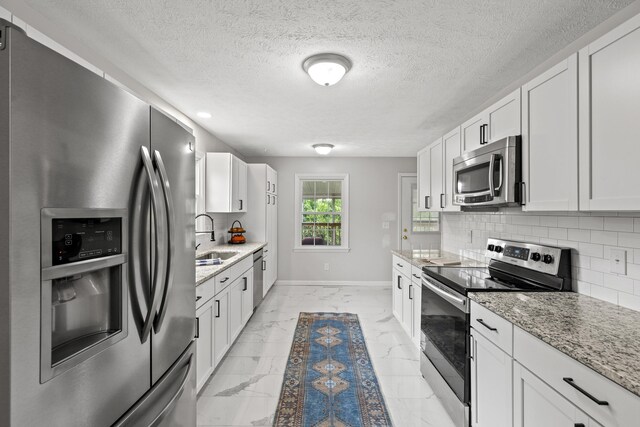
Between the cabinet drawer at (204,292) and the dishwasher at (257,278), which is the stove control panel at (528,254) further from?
the dishwasher at (257,278)

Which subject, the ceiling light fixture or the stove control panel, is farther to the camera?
the ceiling light fixture

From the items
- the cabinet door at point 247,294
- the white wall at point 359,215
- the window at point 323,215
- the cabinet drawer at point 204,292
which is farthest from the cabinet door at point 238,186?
the cabinet drawer at point 204,292

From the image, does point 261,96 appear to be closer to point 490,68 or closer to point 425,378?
point 490,68

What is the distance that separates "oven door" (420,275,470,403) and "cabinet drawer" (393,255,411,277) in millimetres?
549

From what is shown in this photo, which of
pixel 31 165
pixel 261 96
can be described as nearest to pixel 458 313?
pixel 31 165

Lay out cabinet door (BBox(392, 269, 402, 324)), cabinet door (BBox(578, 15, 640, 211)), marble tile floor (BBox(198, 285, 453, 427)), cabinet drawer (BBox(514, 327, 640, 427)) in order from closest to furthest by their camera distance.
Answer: cabinet drawer (BBox(514, 327, 640, 427))
cabinet door (BBox(578, 15, 640, 211))
marble tile floor (BBox(198, 285, 453, 427))
cabinet door (BBox(392, 269, 402, 324))

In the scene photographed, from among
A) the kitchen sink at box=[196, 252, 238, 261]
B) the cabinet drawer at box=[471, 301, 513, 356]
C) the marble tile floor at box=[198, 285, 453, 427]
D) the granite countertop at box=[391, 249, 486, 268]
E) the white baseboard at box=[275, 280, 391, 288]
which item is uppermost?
the granite countertop at box=[391, 249, 486, 268]

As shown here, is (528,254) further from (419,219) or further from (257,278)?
(419,219)


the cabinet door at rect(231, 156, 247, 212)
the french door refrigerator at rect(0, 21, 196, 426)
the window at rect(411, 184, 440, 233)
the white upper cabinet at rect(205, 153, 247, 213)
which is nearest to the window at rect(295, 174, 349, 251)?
the window at rect(411, 184, 440, 233)

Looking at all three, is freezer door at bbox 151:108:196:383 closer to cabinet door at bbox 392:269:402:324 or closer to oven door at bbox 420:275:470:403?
oven door at bbox 420:275:470:403

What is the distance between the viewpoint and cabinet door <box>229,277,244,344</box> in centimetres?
294

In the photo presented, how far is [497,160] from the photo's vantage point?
2.08m

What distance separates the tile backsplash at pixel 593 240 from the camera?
157 cm

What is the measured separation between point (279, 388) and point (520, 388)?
1.70m
